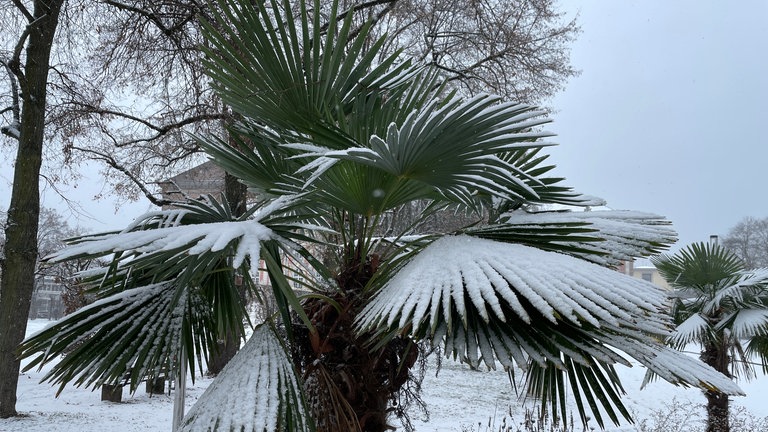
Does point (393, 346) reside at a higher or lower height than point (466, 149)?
lower

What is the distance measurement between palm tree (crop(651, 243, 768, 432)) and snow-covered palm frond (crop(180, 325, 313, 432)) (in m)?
4.47

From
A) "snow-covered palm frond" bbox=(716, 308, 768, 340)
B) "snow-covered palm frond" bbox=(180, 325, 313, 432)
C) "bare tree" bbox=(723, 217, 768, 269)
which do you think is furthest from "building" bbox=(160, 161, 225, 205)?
"bare tree" bbox=(723, 217, 768, 269)

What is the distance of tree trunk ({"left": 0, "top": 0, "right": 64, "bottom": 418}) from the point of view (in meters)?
6.37

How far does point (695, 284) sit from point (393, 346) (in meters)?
4.98

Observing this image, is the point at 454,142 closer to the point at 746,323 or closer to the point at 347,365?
the point at 347,365

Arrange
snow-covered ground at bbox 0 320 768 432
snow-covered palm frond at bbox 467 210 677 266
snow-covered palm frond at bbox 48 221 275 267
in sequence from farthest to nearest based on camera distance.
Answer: snow-covered ground at bbox 0 320 768 432, snow-covered palm frond at bbox 467 210 677 266, snow-covered palm frond at bbox 48 221 275 267

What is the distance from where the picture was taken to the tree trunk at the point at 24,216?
6371 mm

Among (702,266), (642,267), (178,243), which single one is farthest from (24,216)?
(642,267)

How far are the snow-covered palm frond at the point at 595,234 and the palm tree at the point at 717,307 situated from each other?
12.1 ft

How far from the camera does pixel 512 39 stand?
9000 millimetres

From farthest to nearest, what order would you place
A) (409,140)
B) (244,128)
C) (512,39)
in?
1. (512,39)
2. (244,128)
3. (409,140)

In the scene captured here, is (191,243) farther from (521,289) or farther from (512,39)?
(512,39)

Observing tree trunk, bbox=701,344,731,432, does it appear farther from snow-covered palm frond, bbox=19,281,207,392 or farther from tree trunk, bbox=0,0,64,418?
tree trunk, bbox=0,0,64,418

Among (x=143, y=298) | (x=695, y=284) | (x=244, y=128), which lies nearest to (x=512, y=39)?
(x=695, y=284)
